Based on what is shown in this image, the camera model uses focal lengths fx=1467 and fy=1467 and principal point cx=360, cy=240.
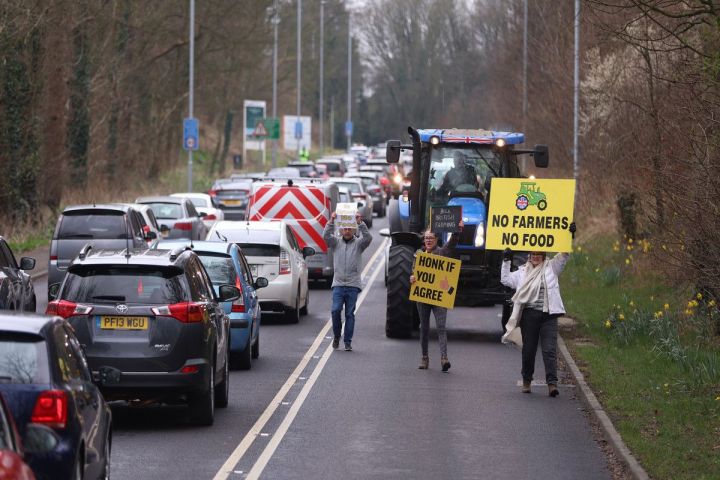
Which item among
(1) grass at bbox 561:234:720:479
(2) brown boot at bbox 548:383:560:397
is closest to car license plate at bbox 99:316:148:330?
(1) grass at bbox 561:234:720:479

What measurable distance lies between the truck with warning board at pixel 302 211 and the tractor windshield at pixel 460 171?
7.06m

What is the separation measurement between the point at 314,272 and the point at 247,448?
17131 millimetres

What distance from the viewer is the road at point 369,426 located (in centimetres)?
1181

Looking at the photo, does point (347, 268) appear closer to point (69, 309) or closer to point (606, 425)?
point (606, 425)

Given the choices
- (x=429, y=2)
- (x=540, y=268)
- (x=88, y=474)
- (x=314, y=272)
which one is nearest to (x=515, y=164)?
(x=540, y=268)

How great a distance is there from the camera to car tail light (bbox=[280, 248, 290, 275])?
23.2 m

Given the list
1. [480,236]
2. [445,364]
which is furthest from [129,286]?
Result: [480,236]

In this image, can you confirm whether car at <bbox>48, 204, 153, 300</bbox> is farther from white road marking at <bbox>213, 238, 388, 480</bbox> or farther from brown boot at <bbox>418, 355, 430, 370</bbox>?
brown boot at <bbox>418, 355, 430, 370</bbox>

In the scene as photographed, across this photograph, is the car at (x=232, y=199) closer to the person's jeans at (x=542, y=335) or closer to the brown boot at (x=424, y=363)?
the brown boot at (x=424, y=363)

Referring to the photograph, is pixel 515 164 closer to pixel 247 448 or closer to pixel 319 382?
pixel 319 382

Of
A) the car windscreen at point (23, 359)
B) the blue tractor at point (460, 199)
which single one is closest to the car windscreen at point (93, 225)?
the blue tractor at point (460, 199)

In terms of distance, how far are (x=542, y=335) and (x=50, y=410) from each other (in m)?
8.74

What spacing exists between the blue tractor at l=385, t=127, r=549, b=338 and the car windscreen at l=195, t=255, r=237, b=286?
3587mm

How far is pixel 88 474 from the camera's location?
30.1ft
